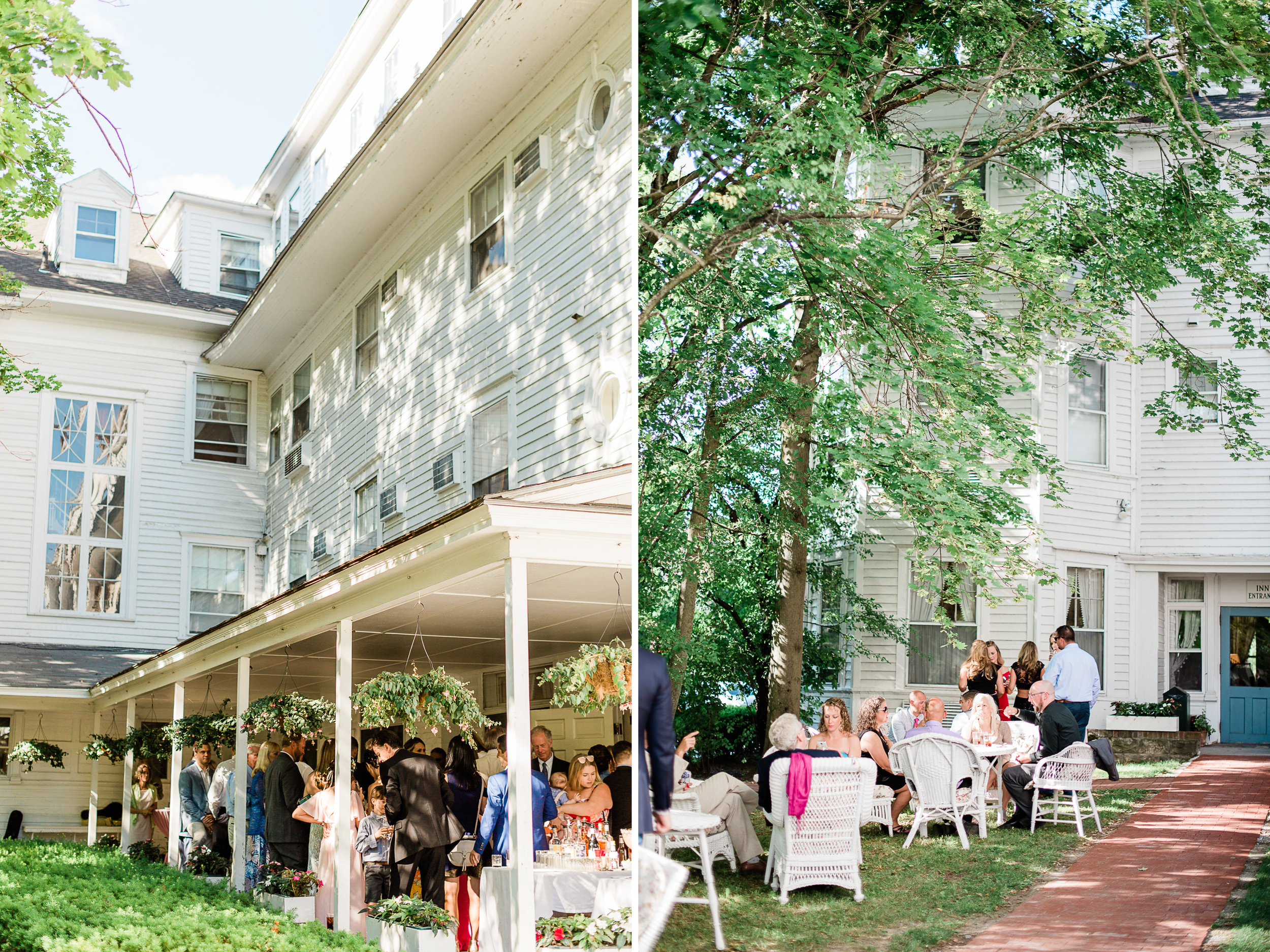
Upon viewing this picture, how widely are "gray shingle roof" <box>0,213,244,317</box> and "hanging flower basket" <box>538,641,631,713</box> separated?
9228 mm

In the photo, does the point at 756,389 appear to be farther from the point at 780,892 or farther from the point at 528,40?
the point at 528,40

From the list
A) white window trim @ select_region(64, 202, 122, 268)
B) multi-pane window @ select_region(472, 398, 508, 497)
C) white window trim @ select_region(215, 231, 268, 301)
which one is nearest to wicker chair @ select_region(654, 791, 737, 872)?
multi-pane window @ select_region(472, 398, 508, 497)

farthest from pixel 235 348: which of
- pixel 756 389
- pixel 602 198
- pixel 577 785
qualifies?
pixel 756 389

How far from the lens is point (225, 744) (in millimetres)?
10398

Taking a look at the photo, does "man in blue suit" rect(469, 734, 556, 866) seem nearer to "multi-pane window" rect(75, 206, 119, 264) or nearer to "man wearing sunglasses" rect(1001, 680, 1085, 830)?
"man wearing sunglasses" rect(1001, 680, 1085, 830)

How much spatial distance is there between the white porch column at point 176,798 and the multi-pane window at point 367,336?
370 cm

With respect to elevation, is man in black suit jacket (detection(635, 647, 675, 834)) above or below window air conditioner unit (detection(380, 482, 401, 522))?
below

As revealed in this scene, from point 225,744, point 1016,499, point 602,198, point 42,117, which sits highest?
point 42,117

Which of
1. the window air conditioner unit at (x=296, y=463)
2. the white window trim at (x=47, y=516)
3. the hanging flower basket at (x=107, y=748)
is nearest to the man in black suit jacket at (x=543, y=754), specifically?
the white window trim at (x=47, y=516)

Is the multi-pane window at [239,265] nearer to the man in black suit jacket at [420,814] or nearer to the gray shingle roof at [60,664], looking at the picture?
the gray shingle roof at [60,664]

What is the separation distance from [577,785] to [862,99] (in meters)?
4.25

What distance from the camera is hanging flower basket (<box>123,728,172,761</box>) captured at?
1164 centimetres

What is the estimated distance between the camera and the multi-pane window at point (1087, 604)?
831 centimetres

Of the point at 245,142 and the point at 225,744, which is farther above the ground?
the point at 245,142
